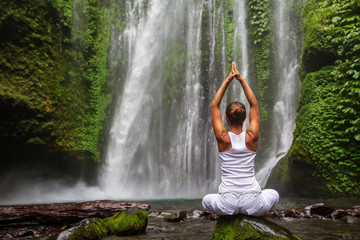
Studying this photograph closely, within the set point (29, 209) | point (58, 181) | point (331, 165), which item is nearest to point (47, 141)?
point (58, 181)

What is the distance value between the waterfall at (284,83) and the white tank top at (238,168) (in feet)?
32.2

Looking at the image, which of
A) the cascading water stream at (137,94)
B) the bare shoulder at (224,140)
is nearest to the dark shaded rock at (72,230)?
the bare shoulder at (224,140)

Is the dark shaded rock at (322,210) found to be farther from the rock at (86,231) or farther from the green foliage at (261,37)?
the green foliage at (261,37)

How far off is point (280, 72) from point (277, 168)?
20.0 ft

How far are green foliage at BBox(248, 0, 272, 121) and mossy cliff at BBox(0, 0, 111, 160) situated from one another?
27.1 feet

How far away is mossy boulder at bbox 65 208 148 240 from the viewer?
3553mm

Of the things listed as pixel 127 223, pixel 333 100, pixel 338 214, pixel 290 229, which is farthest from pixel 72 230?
pixel 333 100

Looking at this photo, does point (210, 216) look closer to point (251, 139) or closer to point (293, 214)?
point (293, 214)

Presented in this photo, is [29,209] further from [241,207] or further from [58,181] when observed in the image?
[58,181]

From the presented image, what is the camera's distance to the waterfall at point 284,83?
13.4 metres

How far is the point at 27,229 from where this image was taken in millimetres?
4605

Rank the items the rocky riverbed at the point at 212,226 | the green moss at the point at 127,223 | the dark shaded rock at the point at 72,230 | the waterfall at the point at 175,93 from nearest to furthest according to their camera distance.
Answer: the dark shaded rock at the point at 72,230, the rocky riverbed at the point at 212,226, the green moss at the point at 127,223, the waterfall at the point at 175,93

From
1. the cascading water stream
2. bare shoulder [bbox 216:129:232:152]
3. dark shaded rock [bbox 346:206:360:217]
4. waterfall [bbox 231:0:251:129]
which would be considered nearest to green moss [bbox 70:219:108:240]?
bare shoulder [bbox 216:129:232:152]

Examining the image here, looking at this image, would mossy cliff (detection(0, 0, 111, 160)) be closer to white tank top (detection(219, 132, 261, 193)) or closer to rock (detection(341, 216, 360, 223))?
white tank top (detection(219, 132, 261, 193))
